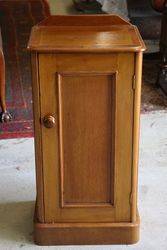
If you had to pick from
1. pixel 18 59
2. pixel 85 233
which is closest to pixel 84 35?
pixel 85 233

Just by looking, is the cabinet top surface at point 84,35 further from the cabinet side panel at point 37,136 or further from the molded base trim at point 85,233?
the molded base trim at point 85,233

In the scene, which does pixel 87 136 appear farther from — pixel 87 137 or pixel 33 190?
pixel 33 190

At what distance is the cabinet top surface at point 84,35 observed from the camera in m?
1.51

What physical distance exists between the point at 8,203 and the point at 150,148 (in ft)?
2.66

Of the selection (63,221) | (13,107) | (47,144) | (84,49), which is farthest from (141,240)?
(13,107)

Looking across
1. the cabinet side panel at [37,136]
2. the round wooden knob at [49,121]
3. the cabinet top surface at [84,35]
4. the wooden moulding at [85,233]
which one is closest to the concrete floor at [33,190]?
the wooden moulding at [85,233]

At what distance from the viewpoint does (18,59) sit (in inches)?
144

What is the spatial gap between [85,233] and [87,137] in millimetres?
375

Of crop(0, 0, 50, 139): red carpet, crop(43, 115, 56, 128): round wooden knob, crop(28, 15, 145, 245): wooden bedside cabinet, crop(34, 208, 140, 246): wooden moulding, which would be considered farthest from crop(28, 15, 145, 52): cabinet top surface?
crop(0, 0, 50, 139): red carpet

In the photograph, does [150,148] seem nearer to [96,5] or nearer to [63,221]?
[63,221]

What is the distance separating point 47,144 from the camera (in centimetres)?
166

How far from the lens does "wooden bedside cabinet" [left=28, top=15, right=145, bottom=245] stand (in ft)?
5.04

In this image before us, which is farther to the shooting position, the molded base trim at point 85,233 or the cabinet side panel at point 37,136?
the molded base trim at point 85,233

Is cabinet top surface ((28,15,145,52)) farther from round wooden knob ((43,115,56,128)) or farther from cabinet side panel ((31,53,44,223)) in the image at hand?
round wooden knob ((43,115,56,128))
